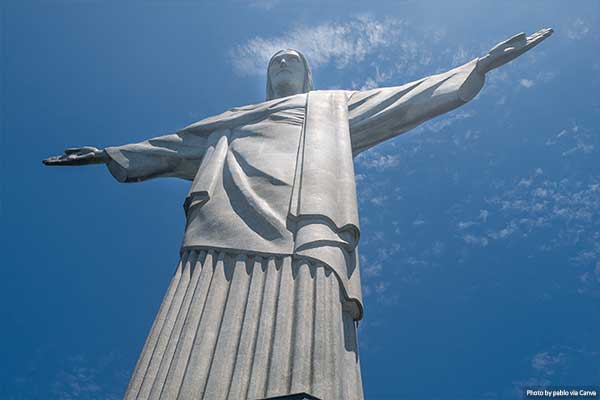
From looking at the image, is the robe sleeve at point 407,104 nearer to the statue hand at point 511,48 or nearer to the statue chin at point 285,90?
the statue hand at point 511,48

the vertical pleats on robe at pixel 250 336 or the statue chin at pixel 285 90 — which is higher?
the statue chin at pixel 285 90

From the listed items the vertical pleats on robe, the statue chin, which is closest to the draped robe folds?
the vertical pleats on robe

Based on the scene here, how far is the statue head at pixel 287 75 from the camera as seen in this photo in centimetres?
1141

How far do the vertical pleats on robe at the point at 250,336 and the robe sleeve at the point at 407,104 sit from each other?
356 centimetres

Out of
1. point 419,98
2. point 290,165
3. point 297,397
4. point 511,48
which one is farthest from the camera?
point 419,98

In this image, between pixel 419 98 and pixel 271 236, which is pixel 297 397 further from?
pixel 419 98

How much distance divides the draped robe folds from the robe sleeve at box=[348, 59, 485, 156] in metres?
0.01

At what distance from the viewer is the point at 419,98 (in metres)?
9.45

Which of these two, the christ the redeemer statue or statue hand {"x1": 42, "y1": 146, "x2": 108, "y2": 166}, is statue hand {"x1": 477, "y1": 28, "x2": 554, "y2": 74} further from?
statue hand {"x1": 42, "y1": 146, "x2": 108, "y2": 166}

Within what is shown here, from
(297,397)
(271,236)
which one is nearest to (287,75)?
(271,236)

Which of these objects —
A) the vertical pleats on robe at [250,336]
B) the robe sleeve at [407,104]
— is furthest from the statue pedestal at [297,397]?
the robe sleeve at [407,104]

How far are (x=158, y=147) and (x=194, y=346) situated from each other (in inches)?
205

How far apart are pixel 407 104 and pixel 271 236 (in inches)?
140

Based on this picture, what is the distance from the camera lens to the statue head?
1141 cm
